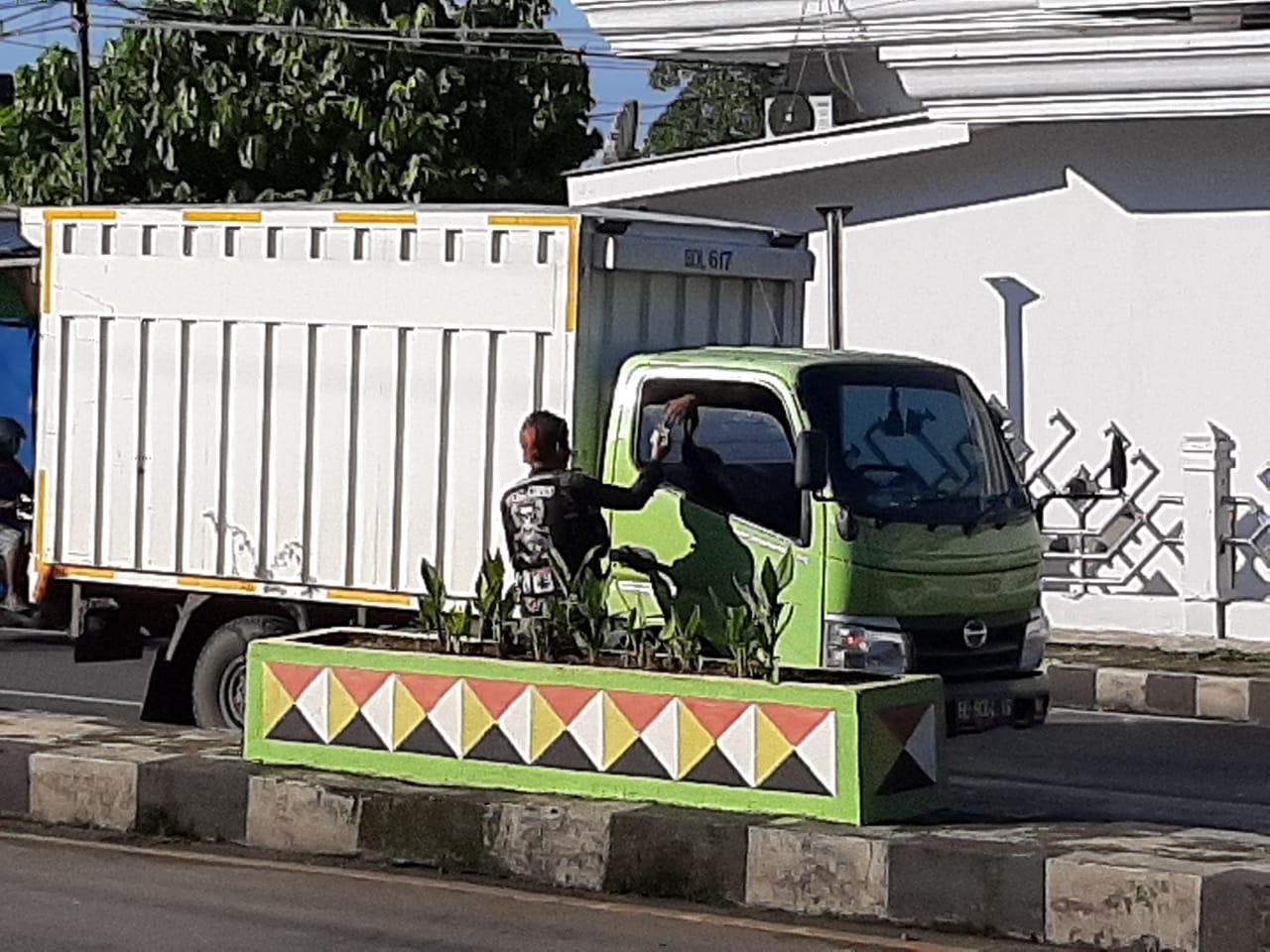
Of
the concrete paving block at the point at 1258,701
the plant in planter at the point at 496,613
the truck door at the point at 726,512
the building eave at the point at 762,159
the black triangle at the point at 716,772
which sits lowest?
the concrete paving block at the point at 1258,701

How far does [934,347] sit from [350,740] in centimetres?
959

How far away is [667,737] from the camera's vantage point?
8469 millimetres

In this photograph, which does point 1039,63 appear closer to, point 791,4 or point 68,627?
point 791,4

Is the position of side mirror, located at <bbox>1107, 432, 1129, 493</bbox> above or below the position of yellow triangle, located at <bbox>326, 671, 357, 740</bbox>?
above

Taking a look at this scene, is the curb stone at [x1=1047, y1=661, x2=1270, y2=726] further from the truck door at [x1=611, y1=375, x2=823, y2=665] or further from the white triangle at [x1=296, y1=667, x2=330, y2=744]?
the white triangle at [x1=296, y1=667, x2=330, y2=744]

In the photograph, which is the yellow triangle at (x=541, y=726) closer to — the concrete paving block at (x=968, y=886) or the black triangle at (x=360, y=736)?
the black triangle at (x=360, y=736)

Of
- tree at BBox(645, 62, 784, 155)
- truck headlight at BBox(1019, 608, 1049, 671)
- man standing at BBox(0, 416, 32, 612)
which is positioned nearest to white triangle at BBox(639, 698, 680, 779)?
truck headlight at BBox(1019, 608, 1049, 671)

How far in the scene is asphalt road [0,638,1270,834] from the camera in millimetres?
9273

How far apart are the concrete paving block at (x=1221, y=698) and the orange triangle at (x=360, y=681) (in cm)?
628

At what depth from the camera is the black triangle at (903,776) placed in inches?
325

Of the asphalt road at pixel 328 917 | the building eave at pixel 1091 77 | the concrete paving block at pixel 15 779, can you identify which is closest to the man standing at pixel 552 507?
the asphalt road at pixel 328 917

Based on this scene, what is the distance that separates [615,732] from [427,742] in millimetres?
766

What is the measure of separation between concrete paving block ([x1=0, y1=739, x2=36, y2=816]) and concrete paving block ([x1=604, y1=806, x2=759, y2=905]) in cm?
249

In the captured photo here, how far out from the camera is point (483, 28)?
31141 mm
